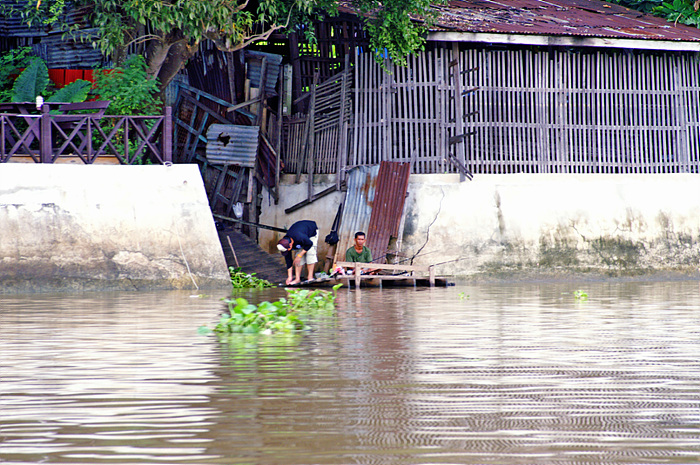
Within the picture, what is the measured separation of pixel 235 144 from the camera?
1858 centimetres

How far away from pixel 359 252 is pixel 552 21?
6143 mm

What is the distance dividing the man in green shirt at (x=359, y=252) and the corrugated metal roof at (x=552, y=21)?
13.2ft

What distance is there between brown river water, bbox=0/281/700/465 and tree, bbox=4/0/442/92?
634 cm

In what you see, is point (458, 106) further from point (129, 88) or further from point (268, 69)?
point (129, 88)

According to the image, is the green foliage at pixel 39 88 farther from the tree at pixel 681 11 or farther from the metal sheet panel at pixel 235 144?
the tree at pixel 681 11

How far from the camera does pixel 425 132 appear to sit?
16484 mm

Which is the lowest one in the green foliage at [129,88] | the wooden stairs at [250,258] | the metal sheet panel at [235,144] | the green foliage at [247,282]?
the green foliage at [247,282]

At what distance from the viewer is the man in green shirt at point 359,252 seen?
14.9 m

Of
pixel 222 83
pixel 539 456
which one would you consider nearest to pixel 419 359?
pixel 539 456

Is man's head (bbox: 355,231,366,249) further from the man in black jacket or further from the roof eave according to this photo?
the roof eave

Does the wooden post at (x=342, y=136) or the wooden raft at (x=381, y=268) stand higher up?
the wooden post at (x=342, y=136)

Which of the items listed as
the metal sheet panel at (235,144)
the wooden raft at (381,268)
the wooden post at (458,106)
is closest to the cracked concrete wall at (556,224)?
the wooden post at (458,106)

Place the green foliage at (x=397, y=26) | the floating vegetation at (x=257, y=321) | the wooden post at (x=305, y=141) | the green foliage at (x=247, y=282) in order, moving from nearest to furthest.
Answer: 1. the floating vegetation at (x=257, y=321)
2. the green foliage at (x=247, y=282)
3. the green foliage at (x=397, y=26)
4. the wooden post at (x=305, y=141)

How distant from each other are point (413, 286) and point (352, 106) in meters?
4.16
